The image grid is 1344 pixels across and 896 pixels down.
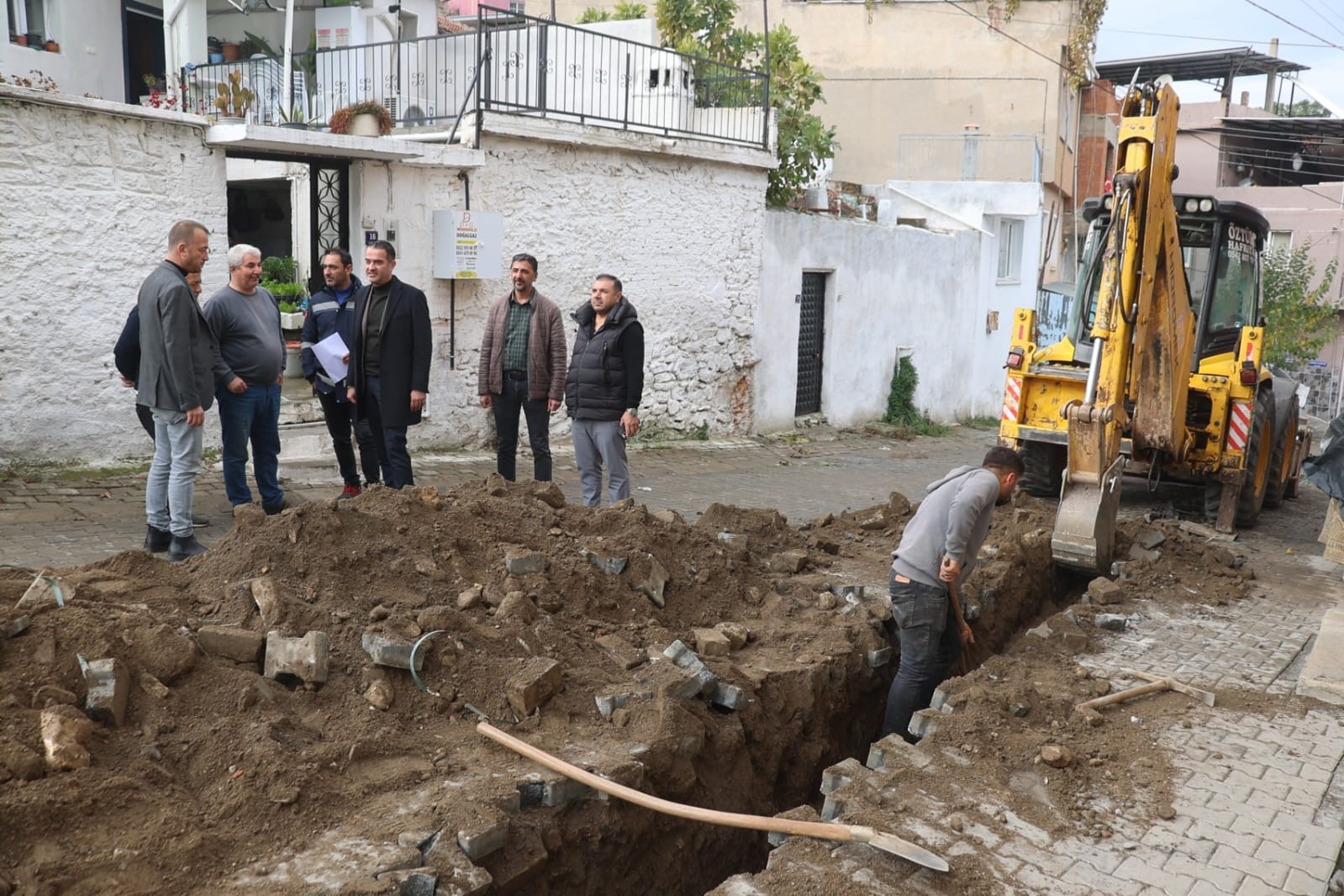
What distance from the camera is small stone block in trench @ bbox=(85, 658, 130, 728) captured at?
13.2 feet

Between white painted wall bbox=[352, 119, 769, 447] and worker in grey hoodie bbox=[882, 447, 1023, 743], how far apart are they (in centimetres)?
669

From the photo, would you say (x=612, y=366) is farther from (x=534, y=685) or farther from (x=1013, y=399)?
(x=1013, y=399)

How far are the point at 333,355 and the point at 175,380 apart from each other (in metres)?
1.66

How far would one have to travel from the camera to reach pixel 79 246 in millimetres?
9016

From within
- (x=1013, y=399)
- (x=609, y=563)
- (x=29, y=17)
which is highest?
(x=29, y=17)

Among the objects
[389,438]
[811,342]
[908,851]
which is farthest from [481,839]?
[811,342]

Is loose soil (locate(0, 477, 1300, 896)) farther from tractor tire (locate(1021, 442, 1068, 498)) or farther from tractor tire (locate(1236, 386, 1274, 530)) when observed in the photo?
tractor tire (locate(1021, 442, 1068, 498))

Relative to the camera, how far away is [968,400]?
64.6 feet

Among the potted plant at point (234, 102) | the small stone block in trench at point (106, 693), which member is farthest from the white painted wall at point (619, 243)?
the small stone block in trench at point (106, 693)

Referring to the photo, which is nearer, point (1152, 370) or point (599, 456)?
point (599, 456)

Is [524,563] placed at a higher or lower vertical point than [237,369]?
lower

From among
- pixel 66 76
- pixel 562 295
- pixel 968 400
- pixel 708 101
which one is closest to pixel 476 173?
pixel 562 295

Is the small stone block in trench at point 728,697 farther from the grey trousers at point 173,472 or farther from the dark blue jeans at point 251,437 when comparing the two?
the dark blue jeans at point 251,437

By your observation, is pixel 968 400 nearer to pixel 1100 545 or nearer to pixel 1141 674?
pixel 1100 545
